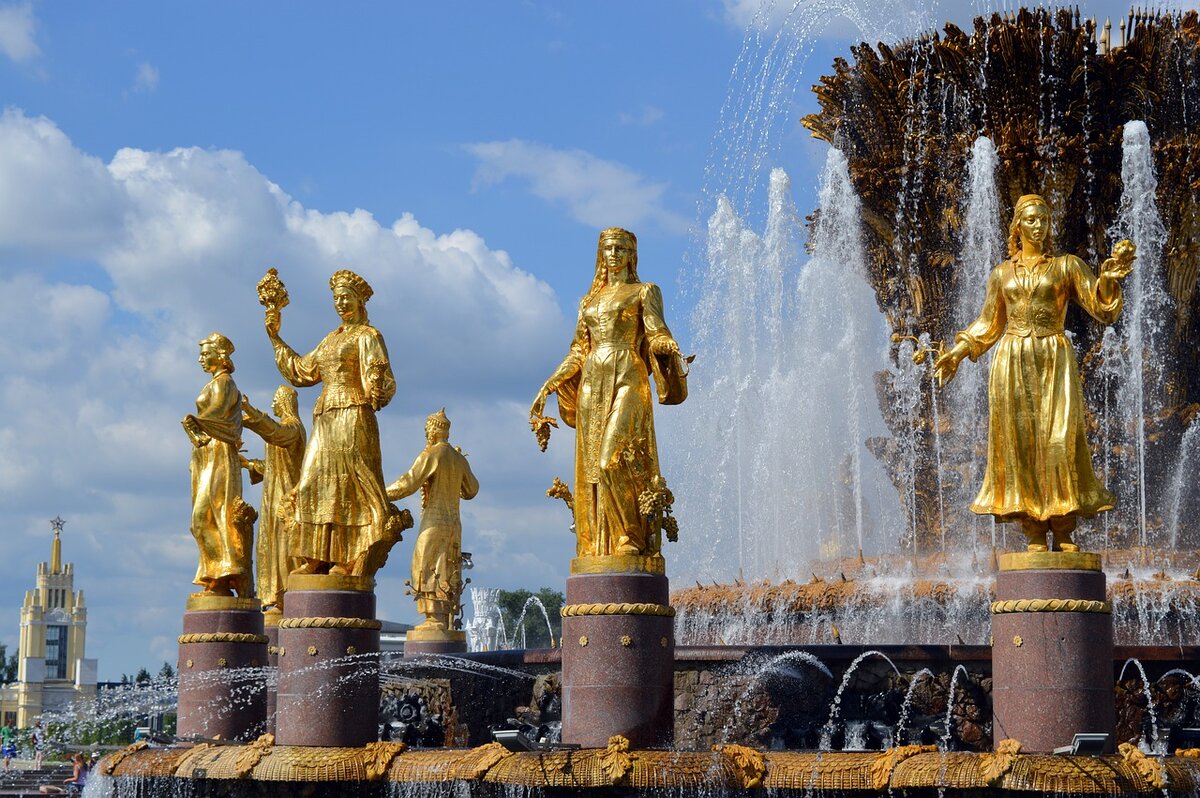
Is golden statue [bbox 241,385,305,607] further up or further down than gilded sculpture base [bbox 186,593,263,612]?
further up

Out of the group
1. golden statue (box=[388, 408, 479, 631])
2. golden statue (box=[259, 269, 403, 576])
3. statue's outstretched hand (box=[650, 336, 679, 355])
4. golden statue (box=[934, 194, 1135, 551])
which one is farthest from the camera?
golden statue (box=[388, 408, 479, 631])

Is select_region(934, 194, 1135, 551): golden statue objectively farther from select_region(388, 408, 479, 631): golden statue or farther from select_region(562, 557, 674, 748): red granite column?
select_region(388, 408, 479, 631): golden statue

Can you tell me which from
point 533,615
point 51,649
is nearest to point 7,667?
point 51,649

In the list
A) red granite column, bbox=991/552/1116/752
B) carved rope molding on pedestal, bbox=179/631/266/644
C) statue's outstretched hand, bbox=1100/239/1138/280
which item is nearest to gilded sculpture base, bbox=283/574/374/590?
carved rope molding on pedestal, bbox=179/631/266/644

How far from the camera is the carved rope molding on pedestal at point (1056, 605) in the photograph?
1256cm

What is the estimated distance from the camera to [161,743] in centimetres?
1773

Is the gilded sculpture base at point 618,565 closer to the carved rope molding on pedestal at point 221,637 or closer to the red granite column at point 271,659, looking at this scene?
the red granite column at point 271,659

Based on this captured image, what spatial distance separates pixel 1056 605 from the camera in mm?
12570

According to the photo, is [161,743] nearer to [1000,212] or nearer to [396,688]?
[396,688]

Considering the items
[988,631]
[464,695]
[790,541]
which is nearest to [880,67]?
[790,541]

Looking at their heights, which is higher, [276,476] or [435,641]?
[276,476]

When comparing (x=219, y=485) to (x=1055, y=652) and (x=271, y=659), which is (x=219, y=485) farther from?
(x=1055, y=652)

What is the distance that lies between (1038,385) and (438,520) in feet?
32.2

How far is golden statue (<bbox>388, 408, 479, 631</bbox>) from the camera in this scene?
2127 cm
